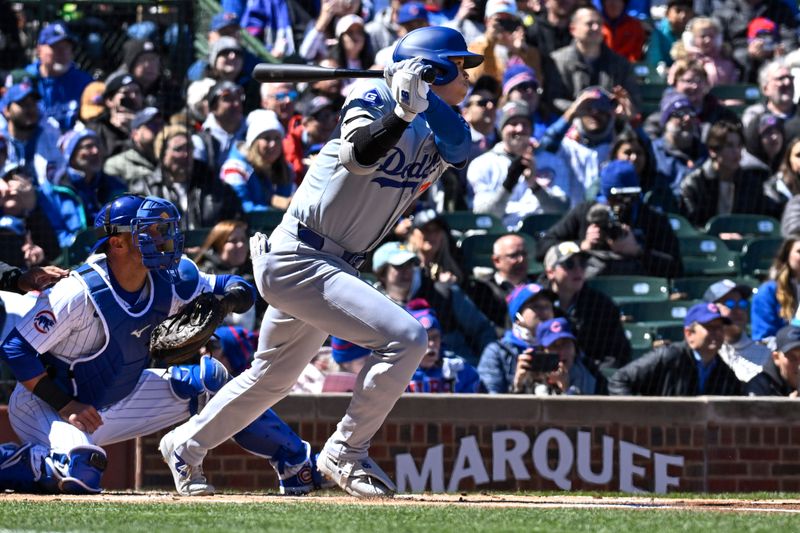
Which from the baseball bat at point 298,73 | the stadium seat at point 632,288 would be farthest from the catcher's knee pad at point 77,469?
the stadium seat at point 632,288

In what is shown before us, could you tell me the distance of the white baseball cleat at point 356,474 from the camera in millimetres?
5598

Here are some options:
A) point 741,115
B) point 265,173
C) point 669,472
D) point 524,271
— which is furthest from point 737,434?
point 741,115

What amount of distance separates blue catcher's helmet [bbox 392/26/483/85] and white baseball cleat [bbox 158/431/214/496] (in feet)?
5.85

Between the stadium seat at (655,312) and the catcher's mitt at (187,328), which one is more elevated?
the catcher's mitt at (187,328)

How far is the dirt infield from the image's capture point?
5.59 m

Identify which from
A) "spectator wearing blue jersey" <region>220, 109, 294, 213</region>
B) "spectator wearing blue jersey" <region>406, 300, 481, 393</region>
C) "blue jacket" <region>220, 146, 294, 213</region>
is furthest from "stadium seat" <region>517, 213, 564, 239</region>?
Result: "spectator wearing blue jersey" <region>406, 300, 481, 393</region>

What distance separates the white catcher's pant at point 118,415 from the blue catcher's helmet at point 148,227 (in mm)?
517

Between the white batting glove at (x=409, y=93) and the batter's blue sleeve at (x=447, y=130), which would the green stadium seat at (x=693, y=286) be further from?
the white batting glove at (x=409, y=93)

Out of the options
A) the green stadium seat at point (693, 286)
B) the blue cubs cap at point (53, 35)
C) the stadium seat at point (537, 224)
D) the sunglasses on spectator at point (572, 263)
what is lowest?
A: the green stadium seat at point (693, 286)

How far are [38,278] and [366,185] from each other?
60.2 inches

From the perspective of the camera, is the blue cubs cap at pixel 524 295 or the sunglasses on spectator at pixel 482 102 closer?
the blue cubs cap at pixel 524 295

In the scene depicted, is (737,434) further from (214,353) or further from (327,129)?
(327,129)

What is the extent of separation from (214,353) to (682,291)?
323cm

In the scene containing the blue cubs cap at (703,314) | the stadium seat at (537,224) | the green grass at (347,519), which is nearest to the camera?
the green grass at (347,519)
